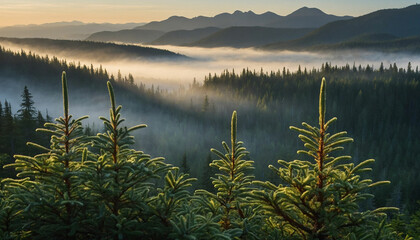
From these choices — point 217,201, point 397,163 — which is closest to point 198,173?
point 397,163

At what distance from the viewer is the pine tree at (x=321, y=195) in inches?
380

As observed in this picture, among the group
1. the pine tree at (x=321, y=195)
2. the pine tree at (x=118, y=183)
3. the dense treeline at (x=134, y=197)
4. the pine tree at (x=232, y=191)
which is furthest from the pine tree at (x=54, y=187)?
the pine tree at (x=321, y=195)

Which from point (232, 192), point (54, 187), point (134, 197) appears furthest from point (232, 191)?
point (54, 187)

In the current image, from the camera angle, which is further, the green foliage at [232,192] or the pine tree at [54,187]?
the green foliage at [232,192]

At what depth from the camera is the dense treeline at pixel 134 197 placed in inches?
370

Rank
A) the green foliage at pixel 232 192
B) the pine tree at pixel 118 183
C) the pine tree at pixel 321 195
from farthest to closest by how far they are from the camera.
A: the green foliage at pixel 232 192, the pine tree at pixel 321 195, the pine tree at pixel 118 183

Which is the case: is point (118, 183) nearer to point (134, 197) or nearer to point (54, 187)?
point (134, 197)

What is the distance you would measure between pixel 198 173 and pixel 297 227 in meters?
139

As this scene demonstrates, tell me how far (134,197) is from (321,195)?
5.20m

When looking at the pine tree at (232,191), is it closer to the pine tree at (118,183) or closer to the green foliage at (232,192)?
the green foliage at (232,192)

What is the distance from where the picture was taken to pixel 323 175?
10.0 meters

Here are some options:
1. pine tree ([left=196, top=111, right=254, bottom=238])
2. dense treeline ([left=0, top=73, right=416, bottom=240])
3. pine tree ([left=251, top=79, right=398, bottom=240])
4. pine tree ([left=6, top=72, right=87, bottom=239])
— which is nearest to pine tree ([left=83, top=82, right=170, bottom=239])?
dense treeline ([left=0, top=73, right=416, bottom=240])

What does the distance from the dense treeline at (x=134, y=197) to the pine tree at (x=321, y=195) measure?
3cm

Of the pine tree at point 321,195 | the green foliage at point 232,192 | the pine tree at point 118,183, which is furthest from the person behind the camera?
the green foliage at point 232,192
